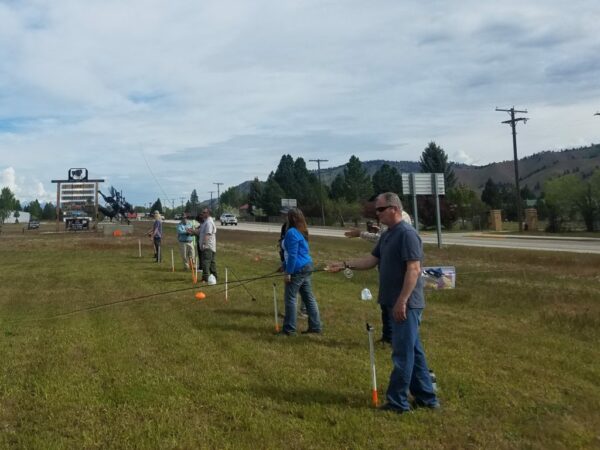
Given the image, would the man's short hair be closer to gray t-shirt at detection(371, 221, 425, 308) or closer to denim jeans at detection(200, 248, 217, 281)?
gray t-shirt at detection(371, 221, 425, 308)

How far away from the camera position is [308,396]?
211 inches

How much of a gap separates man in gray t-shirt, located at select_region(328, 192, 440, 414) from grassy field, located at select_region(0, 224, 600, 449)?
0.22 m

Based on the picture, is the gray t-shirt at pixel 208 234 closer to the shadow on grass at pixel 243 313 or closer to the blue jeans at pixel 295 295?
the shadow on grass at pixel 243 313

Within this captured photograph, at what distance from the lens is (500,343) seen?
743 centimetres

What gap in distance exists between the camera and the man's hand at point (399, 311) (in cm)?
476

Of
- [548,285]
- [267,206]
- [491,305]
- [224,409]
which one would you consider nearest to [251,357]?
[224,409]

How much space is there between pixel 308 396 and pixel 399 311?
4.38 ft

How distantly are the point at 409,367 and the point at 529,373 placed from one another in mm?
1982

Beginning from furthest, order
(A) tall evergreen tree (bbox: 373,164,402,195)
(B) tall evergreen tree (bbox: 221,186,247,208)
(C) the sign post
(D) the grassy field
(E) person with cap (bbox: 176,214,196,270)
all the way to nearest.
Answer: (B) tall evergreen tree (bbox: 221,186,247,208), (A) tall evergreen tree (bbox: 373,164,402,195), (C) the sign post, (E) person with cap (bbox: 176,214,196,270), (D) the grassy field

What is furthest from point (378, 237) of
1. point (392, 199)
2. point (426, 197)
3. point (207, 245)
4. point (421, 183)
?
point (426, 197)

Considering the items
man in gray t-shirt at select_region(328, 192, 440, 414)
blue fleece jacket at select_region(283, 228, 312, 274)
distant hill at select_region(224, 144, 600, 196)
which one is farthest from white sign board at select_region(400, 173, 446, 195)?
distant hill at select_region(224, 144, 600, 196)

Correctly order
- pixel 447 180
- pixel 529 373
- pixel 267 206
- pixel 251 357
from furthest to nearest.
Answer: pixel 267 206, pixel 447 180, pixel 251 357, pixel 529 373

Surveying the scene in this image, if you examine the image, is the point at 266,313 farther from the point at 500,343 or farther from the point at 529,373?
the point at 529,373

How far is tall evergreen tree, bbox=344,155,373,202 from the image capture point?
3583 inches
